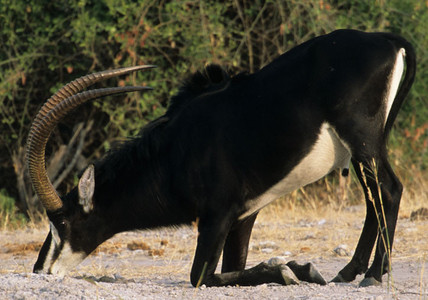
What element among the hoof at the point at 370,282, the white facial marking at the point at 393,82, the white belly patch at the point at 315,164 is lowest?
the hoof at the point at 370,282

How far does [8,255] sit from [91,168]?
279cm

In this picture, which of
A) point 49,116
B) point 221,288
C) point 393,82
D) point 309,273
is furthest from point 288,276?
point 49,116

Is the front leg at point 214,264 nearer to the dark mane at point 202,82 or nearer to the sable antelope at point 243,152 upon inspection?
the sable antelope at point 243,152

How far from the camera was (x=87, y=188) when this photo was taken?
5781mm

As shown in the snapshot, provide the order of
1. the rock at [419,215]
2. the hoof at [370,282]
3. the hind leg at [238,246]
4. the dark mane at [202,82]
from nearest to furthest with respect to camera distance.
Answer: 1. the hoof at [370,282]
2. the dark mane at [202,82]
3. the hind leg at [238,246]
4. the rock at [419,215]

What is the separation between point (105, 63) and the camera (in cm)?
1230

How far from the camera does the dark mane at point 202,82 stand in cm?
588

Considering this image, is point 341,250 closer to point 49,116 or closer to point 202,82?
point 202,82

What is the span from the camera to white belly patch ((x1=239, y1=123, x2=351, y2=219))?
17.6 feet

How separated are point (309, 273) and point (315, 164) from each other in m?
0.79

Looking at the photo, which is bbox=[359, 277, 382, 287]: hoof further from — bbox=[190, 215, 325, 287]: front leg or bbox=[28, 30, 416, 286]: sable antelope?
bbox=[190, 215, 325, 287]: front leg

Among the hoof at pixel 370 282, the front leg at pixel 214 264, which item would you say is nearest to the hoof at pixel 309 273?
the front leg at pixel 214 264

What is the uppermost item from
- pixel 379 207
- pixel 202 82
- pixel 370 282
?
pixel 202 82

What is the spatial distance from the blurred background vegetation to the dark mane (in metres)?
5.34
